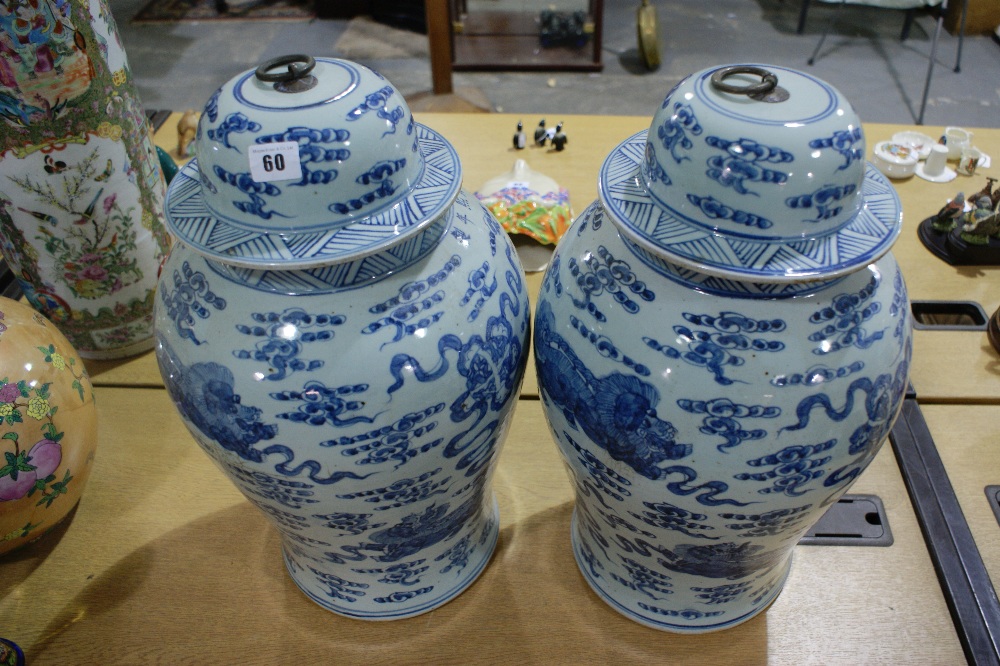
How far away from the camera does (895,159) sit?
186cm

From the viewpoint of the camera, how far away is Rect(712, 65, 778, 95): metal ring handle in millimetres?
712

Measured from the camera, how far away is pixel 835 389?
0.75 meters

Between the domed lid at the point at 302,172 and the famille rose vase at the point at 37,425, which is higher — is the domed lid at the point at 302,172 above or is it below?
above

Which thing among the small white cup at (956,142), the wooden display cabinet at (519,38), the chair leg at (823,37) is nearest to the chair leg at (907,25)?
the chair leg at (823,37)

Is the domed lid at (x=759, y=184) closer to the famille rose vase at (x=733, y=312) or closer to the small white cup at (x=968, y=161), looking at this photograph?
the famille rose vase at (x=733, y=312)

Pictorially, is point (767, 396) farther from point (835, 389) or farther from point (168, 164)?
point (168, 164)

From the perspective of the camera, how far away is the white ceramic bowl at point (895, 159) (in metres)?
1.86

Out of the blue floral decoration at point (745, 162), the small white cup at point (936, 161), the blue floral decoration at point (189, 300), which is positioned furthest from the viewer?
the small white cup at point (936, 161)

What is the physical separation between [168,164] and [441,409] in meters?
1.16

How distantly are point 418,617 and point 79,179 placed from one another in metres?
0.86

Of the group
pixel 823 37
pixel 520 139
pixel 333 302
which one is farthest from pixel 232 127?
pixel 823 37

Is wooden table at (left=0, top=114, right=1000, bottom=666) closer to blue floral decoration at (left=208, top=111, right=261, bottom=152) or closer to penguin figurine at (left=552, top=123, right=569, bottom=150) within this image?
blue floral decoration at (left=208, top=111, right=261, bottom=152)

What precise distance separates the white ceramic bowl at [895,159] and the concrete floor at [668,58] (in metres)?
1.35

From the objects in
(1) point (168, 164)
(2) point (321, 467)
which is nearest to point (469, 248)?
(2) point (321, 467)
